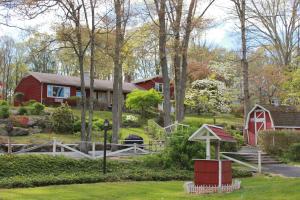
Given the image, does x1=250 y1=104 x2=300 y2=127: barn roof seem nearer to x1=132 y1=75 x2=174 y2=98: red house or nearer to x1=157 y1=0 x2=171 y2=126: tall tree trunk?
x1=157 y1=0 x2=171 y2=126: tall tree trunk

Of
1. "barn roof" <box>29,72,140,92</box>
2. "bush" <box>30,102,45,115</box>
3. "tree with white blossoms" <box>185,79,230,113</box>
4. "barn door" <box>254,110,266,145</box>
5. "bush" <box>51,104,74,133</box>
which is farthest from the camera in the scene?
"tree with white blossoms" <box>185,79,230,113</box>

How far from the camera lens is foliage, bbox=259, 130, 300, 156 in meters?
29.0

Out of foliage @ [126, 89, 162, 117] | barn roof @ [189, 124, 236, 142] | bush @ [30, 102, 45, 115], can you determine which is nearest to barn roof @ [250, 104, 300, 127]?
foliage @ [126, 89, 162, 117]

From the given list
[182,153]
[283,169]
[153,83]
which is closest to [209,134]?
[182,153]

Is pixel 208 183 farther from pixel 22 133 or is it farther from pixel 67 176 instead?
pixel 22 133

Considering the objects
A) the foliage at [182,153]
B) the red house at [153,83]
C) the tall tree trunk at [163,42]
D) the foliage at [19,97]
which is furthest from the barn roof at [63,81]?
the foliage at [182,153]

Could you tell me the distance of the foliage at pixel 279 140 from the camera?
29.0 meters

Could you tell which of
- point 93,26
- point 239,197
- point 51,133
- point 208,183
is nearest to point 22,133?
point 51,133

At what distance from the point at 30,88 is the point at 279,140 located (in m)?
31.0

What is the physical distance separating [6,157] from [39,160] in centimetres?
130

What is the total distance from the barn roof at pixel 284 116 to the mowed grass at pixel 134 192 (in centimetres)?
2082

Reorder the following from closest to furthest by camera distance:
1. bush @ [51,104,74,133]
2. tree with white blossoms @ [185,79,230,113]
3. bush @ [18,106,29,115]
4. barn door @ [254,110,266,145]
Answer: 1. barn door @ [254,110,266,145]
2. bush @ [51,104,74,133]
3. bush @ [18,106,29,115]
4. tree with white blossoms @ [185,79,230,113]

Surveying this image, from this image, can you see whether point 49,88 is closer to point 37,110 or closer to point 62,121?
point 37,110

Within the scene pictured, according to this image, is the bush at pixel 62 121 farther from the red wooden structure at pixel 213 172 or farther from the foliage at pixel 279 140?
the red wooden structure at pixel 213 172
